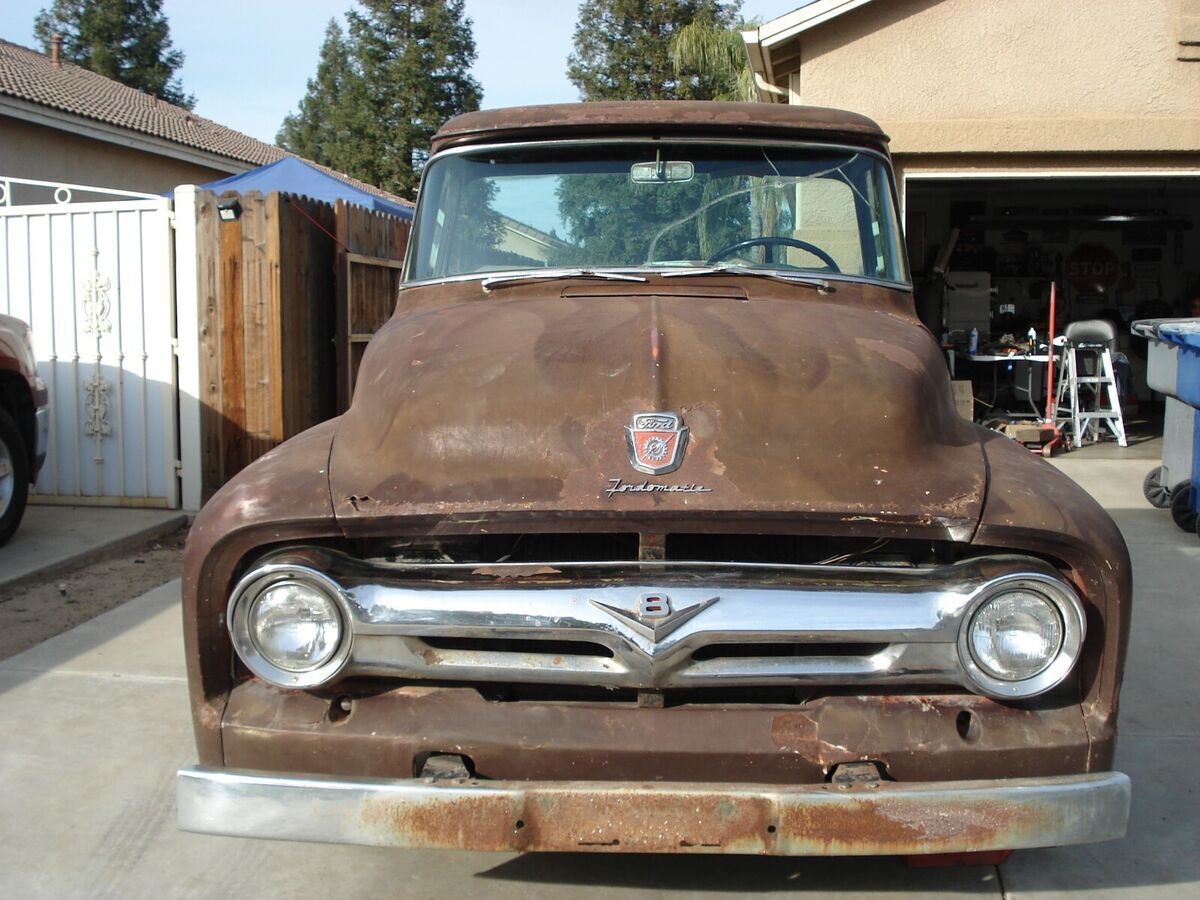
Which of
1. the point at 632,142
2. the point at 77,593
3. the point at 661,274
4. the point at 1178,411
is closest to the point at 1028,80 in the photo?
the point at 1178,411

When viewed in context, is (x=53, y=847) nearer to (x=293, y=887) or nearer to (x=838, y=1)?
Answer: (x=293, y=887)

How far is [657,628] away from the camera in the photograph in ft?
→ 7.97

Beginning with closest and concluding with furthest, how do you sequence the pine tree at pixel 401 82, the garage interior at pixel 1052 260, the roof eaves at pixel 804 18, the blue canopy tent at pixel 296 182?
the roof eaves at pixel 804 18, the blue canopy tent at pixel 296 182, the garage interior at pixel 1052 260, the pine tree at pixel 401 82

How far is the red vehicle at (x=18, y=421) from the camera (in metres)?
6.72

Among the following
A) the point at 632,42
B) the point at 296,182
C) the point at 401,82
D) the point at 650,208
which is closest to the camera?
the point at 650,208

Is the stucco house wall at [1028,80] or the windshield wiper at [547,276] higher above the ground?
the stucco house wall at [1028,80]

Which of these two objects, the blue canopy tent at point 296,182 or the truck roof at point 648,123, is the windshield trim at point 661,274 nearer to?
the truck roof at point 648,123

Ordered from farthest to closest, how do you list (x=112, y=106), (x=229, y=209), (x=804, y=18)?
(x=112, y=106), (x=804, y=18), (x=229, y=209)

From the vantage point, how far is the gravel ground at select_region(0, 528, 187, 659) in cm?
554

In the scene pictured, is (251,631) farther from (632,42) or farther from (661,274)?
(632,42)

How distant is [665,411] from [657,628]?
554mm

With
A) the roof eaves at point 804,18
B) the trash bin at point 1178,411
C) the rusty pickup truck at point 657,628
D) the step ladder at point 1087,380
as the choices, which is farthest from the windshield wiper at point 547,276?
the step ladder at point 1087,380

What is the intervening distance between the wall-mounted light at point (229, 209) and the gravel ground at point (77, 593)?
2270 millimetres

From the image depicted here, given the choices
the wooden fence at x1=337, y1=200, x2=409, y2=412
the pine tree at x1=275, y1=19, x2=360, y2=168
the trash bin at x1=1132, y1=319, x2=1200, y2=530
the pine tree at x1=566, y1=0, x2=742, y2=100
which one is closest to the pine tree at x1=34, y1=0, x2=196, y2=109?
the pine tree at x1=275, y1=19, x2=360, y2=168
